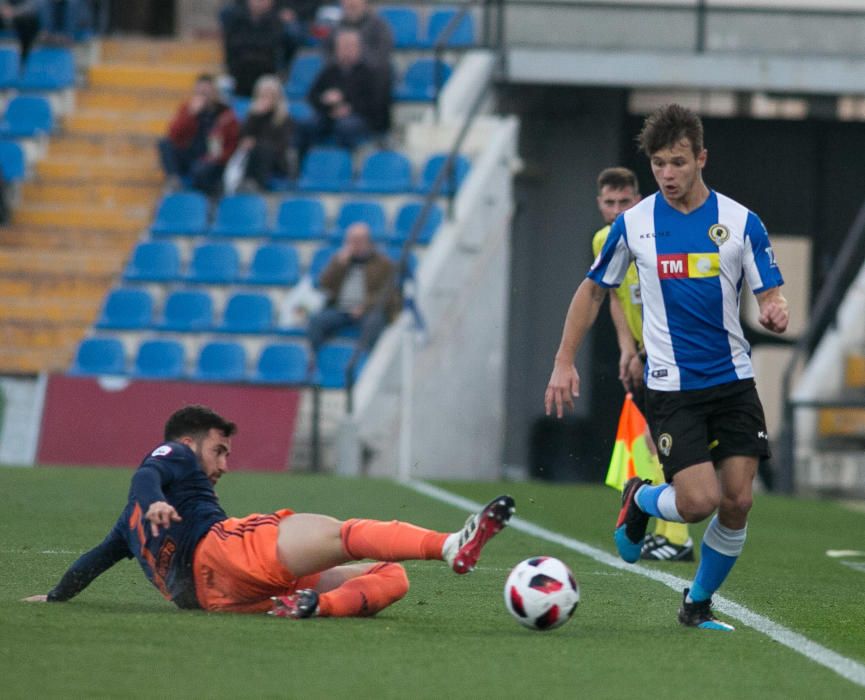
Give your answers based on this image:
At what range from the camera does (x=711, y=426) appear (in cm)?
687

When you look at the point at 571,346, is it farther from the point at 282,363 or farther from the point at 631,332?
the point at 282,363

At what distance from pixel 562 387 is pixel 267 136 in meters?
13.6

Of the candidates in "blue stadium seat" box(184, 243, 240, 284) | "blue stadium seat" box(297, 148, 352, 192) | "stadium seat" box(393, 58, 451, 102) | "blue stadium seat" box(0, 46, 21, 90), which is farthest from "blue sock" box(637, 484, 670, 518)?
"blue stadium seat" box(0, 46, 21, 90)

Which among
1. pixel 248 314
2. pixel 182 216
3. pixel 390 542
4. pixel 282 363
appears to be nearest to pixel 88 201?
pixel 182 216

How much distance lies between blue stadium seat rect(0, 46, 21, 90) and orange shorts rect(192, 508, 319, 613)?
17.1 meters

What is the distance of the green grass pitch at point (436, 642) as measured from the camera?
520 cm

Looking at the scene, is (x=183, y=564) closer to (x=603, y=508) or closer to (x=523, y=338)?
(x=603, y=508)

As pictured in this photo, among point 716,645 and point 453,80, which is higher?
point 453,80

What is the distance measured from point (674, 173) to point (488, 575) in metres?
2.67

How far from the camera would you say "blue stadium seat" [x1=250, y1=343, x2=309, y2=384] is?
59.8 ft

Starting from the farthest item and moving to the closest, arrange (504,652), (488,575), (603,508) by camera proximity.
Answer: (603,508), (488,575), (504,652)

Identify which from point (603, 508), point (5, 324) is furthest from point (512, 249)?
point (603, 508)

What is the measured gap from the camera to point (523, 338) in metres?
23.4

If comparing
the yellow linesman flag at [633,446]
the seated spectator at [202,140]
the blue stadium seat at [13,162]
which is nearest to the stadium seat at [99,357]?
the seated spectator at [202,140]
